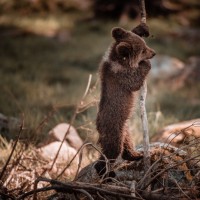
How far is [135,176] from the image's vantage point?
3990 mm

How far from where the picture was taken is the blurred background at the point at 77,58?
24.3 ft

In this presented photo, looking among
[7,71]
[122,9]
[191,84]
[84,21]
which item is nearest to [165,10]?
[122,9]

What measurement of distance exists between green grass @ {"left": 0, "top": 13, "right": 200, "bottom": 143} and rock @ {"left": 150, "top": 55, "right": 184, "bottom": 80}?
2.41ft

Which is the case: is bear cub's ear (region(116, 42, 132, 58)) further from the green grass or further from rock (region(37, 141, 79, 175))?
the green grass

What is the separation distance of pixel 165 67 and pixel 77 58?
2.24 m

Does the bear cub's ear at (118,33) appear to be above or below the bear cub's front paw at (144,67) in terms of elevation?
above

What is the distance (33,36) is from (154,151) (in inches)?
354

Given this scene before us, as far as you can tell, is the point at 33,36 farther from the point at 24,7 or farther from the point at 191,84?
the point at 191,84

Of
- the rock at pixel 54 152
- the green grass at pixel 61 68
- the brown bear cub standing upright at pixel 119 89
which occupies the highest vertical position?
the brown bear cub standing upright at pixel 119 89

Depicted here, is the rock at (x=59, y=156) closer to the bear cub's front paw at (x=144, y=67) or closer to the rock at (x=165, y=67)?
the bear cub's front paw at (x=144, y=67)

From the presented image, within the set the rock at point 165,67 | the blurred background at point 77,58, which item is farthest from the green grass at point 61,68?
the rock at point 165,67

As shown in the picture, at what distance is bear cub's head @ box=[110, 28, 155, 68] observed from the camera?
4121mm

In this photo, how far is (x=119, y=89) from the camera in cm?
414

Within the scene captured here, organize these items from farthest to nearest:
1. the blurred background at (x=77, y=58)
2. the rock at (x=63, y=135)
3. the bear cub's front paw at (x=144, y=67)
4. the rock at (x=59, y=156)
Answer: the blurred background at (x=77, y=58) → the rock at (x=63, y=135) → the rock at (x=59, y=156) → the bear cub's front paw at (x=144, y=67)
